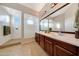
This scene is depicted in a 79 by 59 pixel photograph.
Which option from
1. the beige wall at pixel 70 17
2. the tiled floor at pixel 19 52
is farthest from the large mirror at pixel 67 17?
the tiled floor at pixel 19 52

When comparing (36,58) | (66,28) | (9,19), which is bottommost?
(36,58)

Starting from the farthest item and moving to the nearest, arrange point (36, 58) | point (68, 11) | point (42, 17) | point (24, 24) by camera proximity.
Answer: point (42, 17)
point (24, 24)
point (68, 11)
point (36, 58)

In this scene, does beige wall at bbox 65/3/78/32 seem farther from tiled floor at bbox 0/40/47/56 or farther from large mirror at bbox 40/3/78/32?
tiled floor at bbox 0/40/47/56

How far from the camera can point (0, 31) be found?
2609mm

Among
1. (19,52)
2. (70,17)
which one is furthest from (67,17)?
(19,52)

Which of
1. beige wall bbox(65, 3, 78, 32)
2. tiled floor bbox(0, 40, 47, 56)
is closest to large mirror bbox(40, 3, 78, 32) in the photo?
beige wall bbox(65, 3, 78, 32)

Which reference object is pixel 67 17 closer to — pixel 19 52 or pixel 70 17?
pixel 70 17

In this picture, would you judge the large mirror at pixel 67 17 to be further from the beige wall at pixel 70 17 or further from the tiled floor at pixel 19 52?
the tiled floor at pixel 19 52

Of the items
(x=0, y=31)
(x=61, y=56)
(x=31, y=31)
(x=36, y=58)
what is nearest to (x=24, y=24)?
(x=31, y=31)

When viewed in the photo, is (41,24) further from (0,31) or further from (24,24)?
(0,31)

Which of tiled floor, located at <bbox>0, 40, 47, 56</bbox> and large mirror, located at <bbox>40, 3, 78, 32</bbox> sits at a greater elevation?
large mirror, located at <bbox>40, 3, 78, 32</bbox>

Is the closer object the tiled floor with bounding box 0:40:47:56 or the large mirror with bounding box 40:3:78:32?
the large mirror with bounding box 40:3:78:32

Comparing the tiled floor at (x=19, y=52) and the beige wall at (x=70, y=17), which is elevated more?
the beige wall at (x=70, y=17)

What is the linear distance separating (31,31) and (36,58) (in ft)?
5.10
